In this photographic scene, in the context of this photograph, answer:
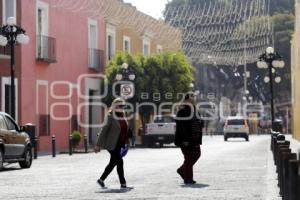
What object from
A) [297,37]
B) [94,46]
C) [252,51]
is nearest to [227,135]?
[252,51]

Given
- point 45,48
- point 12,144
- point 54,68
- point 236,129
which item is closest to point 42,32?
point 45,48

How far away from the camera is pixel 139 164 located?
82.4 feet

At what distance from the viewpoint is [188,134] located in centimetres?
1698

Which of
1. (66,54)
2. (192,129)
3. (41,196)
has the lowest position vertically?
(41,196)

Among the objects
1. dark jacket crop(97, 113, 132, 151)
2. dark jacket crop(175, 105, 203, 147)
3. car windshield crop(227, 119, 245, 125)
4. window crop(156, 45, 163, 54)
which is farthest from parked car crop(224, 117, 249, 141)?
dark jacket crop(97, 113, 132, 151)

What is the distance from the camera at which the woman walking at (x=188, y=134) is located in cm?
1695

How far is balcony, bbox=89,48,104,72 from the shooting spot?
4361 centimetres

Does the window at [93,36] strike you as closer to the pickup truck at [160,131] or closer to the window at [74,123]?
the window at [74,123]

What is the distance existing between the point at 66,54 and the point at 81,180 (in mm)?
22581

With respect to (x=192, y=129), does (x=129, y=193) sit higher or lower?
lower

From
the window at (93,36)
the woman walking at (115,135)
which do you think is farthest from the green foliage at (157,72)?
the woman walking at (115,135)

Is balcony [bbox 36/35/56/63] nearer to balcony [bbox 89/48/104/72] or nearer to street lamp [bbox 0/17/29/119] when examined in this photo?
balcony [bbox 89/48/104/72]

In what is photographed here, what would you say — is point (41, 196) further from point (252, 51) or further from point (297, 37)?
point (252, 51)

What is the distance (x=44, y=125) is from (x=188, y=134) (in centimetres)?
2159
